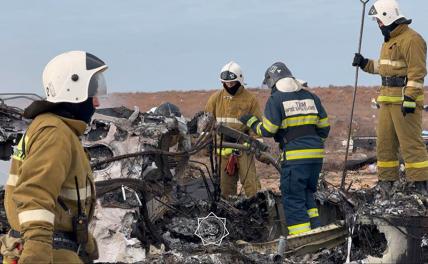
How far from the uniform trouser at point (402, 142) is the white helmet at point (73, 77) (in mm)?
5143

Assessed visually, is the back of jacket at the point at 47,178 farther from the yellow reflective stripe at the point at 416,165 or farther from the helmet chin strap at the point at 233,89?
the helmet chin strap at the point at 233,89

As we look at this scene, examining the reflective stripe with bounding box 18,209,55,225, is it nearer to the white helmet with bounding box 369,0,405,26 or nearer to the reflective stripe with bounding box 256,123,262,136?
the reflective stripe with bounding box 256,123,262,136

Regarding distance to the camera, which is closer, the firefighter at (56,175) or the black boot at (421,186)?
the firefighter at (56,175)

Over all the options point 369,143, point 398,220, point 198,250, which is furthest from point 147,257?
point 369,143

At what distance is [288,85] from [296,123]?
0.37 m

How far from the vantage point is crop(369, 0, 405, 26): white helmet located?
860cm

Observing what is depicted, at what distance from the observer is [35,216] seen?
139 inches

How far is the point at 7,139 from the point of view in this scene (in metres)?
6.96

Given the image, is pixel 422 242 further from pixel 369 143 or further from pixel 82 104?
pixel 369 143

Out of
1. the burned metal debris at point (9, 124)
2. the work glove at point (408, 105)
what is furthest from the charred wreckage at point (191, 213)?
the work glove at point (408, 105)

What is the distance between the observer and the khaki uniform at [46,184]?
354 centimetres

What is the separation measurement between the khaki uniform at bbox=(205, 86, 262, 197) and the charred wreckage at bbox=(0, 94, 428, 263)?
6.12 feet

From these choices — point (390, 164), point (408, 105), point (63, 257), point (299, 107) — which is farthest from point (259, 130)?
Result: point (63, 257)

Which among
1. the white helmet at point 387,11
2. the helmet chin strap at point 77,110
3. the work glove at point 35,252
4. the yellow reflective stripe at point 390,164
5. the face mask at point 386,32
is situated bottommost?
the yellow reflective stripe at point 390,164
